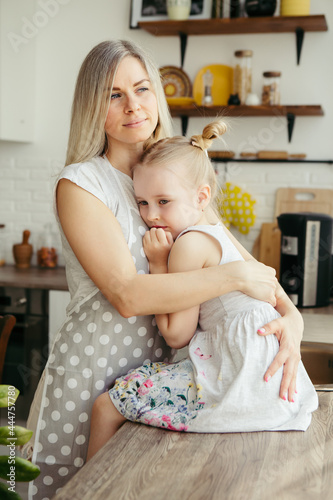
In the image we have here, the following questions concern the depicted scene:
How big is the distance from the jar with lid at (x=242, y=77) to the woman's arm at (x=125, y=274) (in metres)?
2.15

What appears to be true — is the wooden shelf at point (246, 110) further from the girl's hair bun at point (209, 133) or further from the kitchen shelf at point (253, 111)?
the girl's hair bun at point (209, 133)

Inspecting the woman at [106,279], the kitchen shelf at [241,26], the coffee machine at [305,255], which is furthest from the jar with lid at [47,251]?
the woman at [106,279]

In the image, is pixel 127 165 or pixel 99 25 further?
pixel 99 25

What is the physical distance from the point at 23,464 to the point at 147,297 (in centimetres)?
57

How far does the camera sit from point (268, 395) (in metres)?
1.22

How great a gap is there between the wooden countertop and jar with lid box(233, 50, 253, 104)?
147cm

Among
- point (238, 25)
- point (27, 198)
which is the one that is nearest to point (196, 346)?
point (238, 25)

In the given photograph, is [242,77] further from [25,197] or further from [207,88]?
[25,197]

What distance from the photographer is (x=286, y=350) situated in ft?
4.18

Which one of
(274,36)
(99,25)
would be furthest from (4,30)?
(274,36)

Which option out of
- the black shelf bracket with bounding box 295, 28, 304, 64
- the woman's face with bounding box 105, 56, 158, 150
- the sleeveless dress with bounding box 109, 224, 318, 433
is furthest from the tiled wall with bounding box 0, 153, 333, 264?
the sleeveless dress with bounding box 109, 224, 318, 433

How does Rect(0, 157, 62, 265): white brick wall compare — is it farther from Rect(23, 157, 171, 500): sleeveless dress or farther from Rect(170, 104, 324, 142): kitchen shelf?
Rect(23, 157, 171, 500): sleeveless dress

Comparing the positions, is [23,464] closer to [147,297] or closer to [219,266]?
[147,297]

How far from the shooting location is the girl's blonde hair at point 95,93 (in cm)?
148
